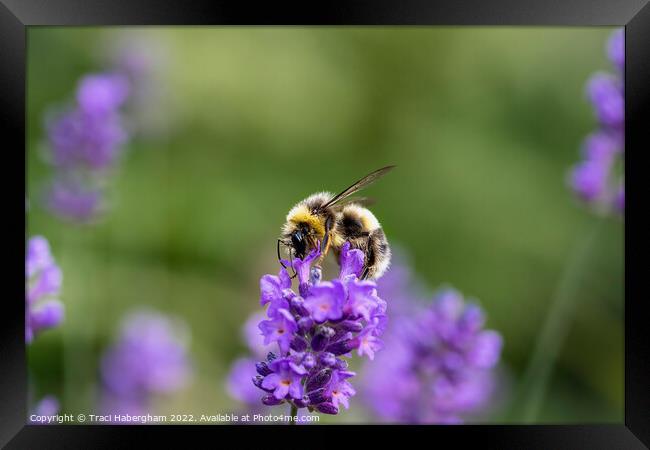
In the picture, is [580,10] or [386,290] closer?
[580,10]

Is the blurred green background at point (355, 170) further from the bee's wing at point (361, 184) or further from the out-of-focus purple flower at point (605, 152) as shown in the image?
the bee's wing at point (361, 184)

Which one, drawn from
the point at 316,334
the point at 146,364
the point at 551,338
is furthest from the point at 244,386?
the point at 551,338

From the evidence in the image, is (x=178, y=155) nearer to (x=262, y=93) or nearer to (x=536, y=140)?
(x=262, y=93)

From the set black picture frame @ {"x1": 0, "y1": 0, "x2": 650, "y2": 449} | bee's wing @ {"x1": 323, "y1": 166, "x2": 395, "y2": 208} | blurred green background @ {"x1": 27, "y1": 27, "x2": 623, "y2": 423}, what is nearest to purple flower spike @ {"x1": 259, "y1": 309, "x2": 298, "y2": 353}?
bee's wing @ {"x1": 323, "y1": 166, "x2": 395, "y2": 208}

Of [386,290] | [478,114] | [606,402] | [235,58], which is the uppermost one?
[235,58]

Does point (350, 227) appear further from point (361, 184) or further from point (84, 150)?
point (84, 150)

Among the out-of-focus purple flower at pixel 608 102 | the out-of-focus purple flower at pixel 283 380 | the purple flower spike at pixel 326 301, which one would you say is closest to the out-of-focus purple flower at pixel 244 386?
the out-of-focus purple flower at pixel 283 380

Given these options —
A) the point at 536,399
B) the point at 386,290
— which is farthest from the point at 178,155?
the point at 536,399
